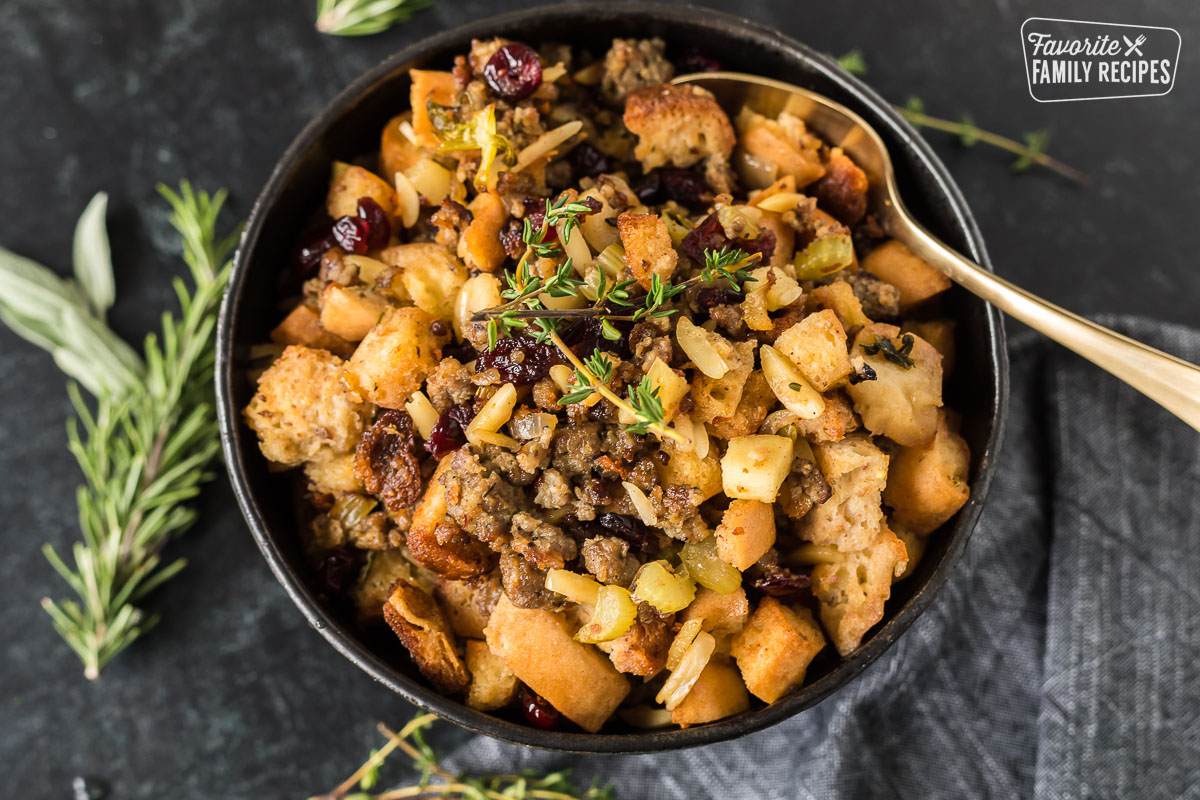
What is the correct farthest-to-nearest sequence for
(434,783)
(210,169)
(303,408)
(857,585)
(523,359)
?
(210,169) → (434,783) → (303,408) → (857,585) → (523,359)

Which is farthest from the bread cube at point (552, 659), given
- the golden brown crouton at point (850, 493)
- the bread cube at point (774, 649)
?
the golden brown crouton at point (850, 493)

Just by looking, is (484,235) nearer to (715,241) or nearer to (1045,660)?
(715,241)

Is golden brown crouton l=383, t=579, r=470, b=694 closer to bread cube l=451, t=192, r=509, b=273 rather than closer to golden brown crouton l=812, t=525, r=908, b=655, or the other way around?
bread cube l=451, t=192, r=509, b=273

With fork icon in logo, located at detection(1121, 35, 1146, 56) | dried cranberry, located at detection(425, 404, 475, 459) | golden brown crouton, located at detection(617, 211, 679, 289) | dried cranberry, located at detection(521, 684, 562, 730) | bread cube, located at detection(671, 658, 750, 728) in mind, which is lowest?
dried cranberry, located at detection(521, 684, 562, 730)

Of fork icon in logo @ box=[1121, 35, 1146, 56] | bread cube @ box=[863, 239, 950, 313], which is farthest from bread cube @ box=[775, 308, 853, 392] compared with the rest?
fork icon in logo @ box=[1121, 35, 1146, 56]

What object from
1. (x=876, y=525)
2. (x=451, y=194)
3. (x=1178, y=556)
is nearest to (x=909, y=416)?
(x=876, y=525)

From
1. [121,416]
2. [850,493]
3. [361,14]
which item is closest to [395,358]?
[850,493]
